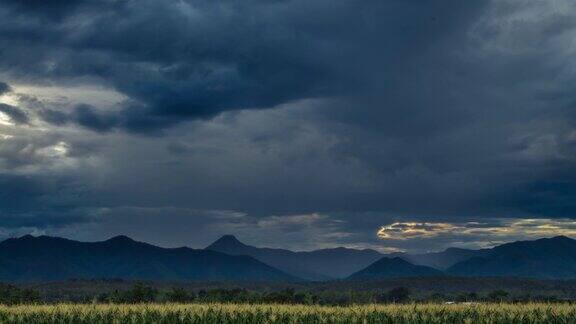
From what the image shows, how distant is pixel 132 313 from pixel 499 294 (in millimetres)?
86093

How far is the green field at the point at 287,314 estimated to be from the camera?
34938mm

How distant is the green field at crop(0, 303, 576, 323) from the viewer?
115 feet

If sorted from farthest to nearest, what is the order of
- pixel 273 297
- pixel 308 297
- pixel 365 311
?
pixel 273 297 → pixel 308 297 → pixel 365 311

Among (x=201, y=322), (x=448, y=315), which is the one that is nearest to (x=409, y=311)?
(x=448, y=315)

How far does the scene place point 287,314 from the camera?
120 feet

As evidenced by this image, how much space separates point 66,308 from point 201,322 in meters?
8.29

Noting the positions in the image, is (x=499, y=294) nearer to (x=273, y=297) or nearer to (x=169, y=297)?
(x=273, y=297)

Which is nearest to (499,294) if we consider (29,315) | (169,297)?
(169,297)

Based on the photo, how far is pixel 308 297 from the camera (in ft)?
272

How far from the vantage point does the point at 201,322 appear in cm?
3472

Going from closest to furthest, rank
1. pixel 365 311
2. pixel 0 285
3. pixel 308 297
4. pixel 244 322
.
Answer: pixel 244 322, pixel 365 311, pixel 308 297, pixel 0 285

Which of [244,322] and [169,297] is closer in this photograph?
[244,322]

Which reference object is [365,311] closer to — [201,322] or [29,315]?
[201,322]

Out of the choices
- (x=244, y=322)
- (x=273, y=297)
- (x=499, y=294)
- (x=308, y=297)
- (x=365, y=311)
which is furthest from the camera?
(x=499, y=294)
